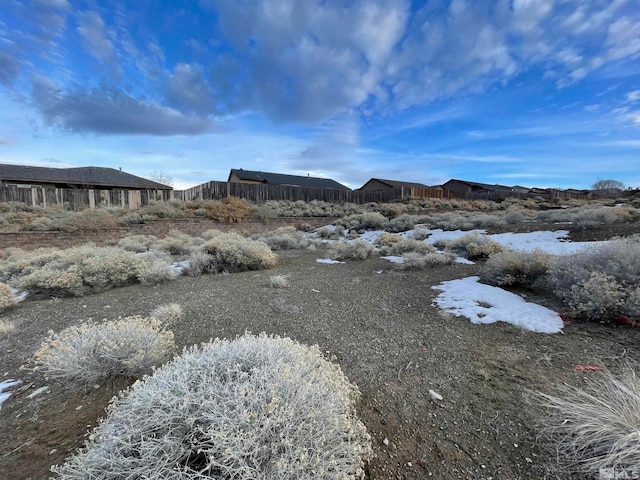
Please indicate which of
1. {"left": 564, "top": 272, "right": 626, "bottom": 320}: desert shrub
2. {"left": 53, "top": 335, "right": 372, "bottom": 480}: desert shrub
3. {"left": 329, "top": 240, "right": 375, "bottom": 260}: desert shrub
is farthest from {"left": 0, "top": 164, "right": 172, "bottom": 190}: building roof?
{"left": 564, "top": 272, "right": 626, "bottom": 320}: desert shrub

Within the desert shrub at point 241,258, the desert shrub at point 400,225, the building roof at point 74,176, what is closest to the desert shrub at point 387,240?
the desert shrub at point 400,225

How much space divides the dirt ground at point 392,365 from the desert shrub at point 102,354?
0.12 metres

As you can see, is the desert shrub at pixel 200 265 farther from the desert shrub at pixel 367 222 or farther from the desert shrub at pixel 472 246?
the desert shrub at pixel 367 222

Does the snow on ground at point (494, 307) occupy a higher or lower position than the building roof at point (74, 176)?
lower

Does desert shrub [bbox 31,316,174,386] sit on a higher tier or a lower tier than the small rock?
higher

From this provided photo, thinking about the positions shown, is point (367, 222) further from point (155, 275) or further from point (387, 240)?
point (155, 275)

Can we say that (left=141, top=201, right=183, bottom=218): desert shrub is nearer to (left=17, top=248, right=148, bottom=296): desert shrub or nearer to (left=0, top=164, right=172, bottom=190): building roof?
(left=17, top=248, right=148, bottom=296): desert shrub

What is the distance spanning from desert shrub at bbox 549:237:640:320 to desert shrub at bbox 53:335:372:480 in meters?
3.57

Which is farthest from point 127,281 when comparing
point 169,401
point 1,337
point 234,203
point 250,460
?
point 234,203

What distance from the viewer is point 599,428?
161cm

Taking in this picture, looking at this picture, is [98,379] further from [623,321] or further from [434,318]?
[623,321]

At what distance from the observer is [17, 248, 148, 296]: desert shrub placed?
4.86 meters

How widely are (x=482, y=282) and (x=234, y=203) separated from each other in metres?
12.4

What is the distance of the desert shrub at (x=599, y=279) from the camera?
3342 mm
